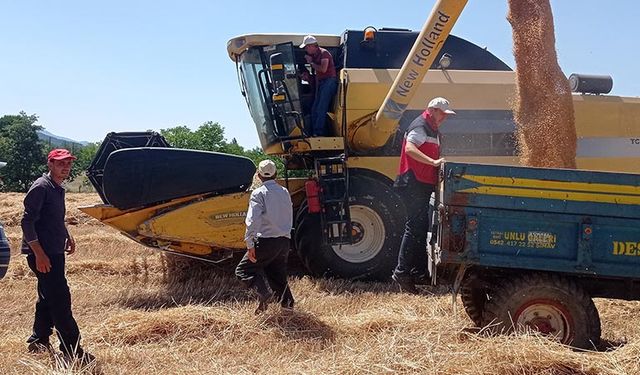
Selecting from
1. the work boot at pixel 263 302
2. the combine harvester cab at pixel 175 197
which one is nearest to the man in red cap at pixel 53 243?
the work boot at pixel 263 302

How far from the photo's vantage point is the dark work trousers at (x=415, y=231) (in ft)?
17.9

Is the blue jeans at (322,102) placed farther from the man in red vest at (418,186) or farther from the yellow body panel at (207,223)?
the man in red vest at (418,186)

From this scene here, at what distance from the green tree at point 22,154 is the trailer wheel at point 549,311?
41068 mm

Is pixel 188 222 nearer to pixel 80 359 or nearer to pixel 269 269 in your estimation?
pixel 269 269

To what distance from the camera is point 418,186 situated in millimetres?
5477

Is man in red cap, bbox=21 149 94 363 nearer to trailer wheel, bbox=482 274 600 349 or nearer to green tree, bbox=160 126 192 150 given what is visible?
trailer wheel, bbox=482 274 600 349

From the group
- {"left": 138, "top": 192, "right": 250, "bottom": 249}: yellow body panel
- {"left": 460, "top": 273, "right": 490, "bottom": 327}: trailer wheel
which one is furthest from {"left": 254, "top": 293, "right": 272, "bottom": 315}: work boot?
{"left": 138, "top": 192, "right": 250, "bottom": 249}: yellow body panel

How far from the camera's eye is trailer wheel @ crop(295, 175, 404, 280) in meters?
7.35

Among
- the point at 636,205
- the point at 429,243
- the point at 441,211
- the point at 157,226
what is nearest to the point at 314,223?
the point at 157,226

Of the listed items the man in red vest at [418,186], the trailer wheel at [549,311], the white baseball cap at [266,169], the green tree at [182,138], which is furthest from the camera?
the green tree at [182,138]

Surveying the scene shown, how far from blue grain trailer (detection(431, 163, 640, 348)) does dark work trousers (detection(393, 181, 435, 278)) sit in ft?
3.11

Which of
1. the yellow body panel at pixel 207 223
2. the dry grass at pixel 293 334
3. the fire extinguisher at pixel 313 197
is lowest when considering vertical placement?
the dry grass at pixel 293 334

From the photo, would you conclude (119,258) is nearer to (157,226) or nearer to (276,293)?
(157,226)

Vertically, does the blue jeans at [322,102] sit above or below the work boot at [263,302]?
above
